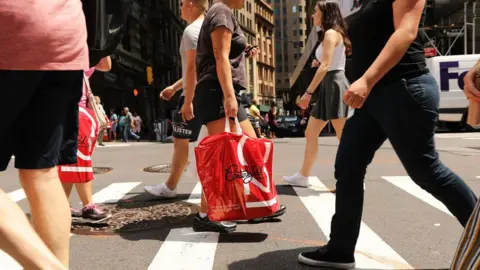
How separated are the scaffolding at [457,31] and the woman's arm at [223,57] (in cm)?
2627

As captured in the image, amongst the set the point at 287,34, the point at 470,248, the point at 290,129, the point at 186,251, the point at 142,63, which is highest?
the point at 287,34

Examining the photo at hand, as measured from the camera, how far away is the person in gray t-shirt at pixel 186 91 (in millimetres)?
3855

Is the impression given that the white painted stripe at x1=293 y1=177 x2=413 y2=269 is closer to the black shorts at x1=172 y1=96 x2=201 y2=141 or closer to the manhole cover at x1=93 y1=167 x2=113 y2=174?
the black shorts at x1=172 y1=96 x2=201 y2=141

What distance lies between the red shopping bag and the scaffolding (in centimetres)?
2641

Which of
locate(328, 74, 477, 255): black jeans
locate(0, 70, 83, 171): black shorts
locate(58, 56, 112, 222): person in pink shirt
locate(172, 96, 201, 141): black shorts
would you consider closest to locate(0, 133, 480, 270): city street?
locate(58, 56, 112, 222): person in pink shirt

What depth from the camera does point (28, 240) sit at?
162 cm

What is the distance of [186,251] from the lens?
10.1ft

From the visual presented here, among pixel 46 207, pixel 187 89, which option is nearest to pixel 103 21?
pixel 46 207

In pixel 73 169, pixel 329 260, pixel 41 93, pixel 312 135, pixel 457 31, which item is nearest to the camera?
pixel 41 93

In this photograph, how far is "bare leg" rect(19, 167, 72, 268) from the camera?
6.33 ft

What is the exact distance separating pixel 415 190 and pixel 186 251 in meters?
3.18

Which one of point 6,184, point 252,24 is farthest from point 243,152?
point 252,24

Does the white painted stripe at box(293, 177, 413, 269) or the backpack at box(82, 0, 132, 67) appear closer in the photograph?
the backpack at box(82, 0, 132, 67)

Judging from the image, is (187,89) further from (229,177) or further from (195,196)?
(195,196)
